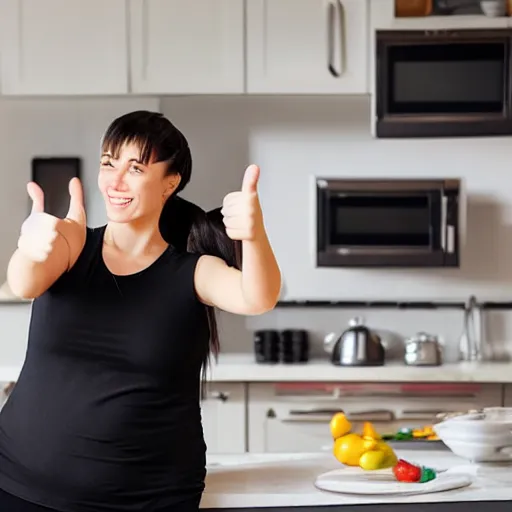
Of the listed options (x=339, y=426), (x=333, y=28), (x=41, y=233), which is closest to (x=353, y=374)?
(x=333, y=28)

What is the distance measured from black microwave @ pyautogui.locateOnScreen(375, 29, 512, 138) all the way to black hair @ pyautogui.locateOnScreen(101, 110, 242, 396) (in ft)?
4.94

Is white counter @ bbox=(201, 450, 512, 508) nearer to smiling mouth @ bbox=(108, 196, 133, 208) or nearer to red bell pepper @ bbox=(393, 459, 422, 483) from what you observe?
red bell pepper @ bbox=(393, 459, 422, 483)

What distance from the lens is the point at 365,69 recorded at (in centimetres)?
276

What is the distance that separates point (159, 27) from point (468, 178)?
1136 millimetres

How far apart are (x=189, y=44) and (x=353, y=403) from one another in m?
1.18

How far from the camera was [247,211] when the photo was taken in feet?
3.47

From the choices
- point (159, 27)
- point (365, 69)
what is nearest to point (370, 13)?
point (365, 69)

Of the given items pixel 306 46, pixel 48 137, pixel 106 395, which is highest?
pixel 306 46

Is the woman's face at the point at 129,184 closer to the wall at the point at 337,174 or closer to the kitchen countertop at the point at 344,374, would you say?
the kitchen countertop at the point at 344,374

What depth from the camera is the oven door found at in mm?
2777

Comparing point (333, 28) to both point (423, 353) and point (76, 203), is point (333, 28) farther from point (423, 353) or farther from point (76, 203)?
point (76, 203)

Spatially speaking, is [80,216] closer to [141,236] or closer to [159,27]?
[141,236]

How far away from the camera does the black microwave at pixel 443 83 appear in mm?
2664

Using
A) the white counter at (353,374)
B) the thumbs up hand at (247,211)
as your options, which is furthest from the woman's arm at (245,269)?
the white counter at (353,374)
